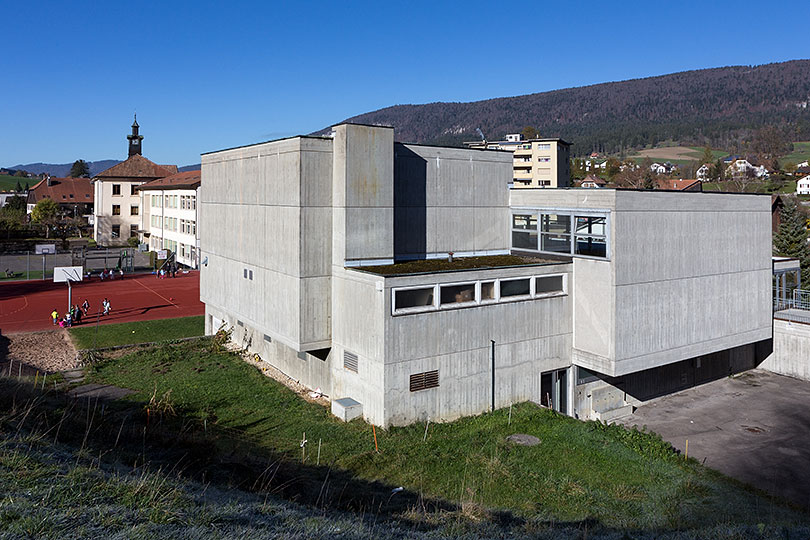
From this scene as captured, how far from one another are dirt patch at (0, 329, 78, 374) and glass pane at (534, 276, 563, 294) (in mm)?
19140

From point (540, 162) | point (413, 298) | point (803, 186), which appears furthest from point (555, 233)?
point (803, 186)

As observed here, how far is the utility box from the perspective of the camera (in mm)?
18266

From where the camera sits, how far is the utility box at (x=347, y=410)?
59.9 ft

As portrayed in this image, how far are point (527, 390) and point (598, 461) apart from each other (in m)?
4.68

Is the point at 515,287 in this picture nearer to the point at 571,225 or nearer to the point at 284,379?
the point at 571,225

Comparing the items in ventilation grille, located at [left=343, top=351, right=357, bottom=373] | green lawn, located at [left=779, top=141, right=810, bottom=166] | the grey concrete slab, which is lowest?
the grey concrete slab

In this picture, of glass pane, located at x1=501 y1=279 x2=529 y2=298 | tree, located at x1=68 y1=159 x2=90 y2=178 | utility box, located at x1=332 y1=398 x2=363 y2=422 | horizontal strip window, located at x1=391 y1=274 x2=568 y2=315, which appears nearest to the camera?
horizontal strip window, located at x1=391 y1=274 x2=568 y2=315

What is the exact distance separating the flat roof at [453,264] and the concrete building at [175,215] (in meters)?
35.4

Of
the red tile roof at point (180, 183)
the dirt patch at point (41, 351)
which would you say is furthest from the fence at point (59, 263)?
the dirt patch at point (41, 351)

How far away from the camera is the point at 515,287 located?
19781mm

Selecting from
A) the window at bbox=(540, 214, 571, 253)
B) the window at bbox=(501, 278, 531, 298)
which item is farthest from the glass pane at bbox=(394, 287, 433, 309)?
the window at bbox=(540, 214, 571, 253)

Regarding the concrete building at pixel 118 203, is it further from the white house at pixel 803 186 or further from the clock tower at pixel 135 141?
the white house at pixel 803 186

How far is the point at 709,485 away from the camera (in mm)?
14750

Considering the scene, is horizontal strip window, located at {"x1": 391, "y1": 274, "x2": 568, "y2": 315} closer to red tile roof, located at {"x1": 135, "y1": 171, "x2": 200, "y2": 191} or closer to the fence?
red tile roof, located at {"x1": 135, "y1": 171, "x2": 200, "y2": 191}
